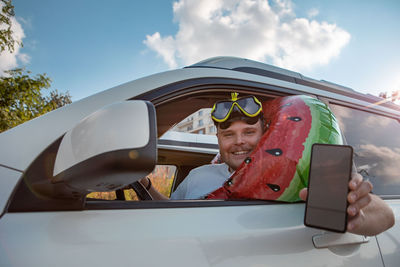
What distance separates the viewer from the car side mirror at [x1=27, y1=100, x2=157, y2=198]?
621 mm

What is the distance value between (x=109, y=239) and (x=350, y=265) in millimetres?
1000

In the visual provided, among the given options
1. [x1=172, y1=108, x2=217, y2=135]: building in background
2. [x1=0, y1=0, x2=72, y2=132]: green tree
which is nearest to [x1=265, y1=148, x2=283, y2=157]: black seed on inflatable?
[x1=172, y1=108, x2=217, y2=135]: building in background

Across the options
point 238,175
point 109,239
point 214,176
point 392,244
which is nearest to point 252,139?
point 214,176

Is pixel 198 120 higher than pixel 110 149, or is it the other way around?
pixel 198 120

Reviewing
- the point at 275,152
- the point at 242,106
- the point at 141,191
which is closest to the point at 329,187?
the point at 275,152

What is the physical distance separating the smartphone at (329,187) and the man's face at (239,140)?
112 centimetres

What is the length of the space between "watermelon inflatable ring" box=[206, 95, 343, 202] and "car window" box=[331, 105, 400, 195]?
47cm

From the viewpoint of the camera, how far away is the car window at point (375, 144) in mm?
1772

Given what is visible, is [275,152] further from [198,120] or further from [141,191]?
[198,120]

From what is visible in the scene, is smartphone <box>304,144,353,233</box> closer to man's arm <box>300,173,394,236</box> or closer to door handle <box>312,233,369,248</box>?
man's arm <box>300,173,394,236</box>

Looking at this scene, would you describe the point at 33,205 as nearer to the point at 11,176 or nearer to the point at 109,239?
the point at 11,176

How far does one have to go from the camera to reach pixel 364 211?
1.04 m

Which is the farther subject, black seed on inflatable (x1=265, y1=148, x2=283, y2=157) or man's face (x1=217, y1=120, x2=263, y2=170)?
man's face (x1=217, y1=120, x2=263, y2=170)

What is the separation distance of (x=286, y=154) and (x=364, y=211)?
404mm
